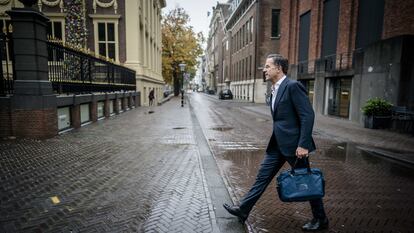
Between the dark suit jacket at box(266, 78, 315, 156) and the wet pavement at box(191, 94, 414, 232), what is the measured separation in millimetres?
1114

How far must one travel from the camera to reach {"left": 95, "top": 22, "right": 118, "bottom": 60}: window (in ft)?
71.1

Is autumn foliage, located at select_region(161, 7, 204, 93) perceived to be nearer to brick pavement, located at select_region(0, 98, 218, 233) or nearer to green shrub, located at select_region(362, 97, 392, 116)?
green shrub, located at select_region(362, 97, 392, 116)

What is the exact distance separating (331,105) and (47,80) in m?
15.5

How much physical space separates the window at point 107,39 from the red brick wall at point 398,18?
18.1 meters

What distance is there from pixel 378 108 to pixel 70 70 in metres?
12.7

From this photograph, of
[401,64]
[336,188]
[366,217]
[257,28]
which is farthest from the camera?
[257,28]

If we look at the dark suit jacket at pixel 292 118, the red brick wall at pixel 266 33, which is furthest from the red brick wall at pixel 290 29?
the dark suit jacket at pixel 292 118

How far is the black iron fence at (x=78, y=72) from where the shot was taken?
9398mm

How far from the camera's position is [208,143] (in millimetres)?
8562

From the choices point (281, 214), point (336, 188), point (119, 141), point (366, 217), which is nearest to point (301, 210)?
point (281, 214)

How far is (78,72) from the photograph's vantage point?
37.6ft

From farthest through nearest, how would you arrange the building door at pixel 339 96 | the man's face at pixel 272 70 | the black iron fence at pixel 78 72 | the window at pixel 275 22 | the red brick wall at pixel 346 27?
the window at pixel 275 22, the building door at pixel 339 96, the red brick wall at pixel 346 27, the black iron fence at pixel 78 72, the man's face at pixel 272 70

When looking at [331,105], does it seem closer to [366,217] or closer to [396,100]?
[396,100]

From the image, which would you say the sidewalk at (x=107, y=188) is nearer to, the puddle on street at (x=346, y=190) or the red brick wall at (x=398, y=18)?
the puddle on street at (x=346, y=190)
